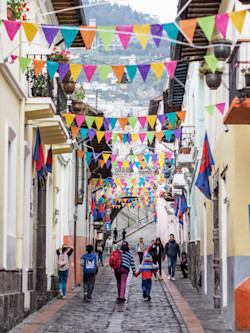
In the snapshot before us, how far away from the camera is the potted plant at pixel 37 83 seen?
16562 mm

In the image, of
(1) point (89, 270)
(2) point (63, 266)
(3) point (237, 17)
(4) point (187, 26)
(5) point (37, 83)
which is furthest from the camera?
(2) point (63, 266)

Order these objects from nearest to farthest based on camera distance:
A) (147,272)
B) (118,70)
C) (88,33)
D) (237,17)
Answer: (237,17) < (88,33) < (118,70) < (147,272)

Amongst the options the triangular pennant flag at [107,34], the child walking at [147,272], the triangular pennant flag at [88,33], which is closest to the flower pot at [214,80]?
the triangular pennant flag at [88,33]

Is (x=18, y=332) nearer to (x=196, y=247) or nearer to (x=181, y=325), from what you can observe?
(x=181, y=325)

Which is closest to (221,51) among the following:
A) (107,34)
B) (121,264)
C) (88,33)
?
(107,34)

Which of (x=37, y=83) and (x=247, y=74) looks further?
(x=37, y=83)

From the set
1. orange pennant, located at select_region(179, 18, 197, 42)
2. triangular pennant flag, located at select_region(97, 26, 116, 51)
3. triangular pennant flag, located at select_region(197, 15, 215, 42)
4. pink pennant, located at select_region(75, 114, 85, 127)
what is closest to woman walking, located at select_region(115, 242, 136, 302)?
pink pennant, located at select_region(75, 114, 85, 127)

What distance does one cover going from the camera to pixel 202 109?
23453 millimetres

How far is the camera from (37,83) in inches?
658

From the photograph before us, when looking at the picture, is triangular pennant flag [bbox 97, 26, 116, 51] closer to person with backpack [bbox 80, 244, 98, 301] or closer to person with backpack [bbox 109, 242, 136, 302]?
person with backpack [bbox 109, 242, 136, 302]

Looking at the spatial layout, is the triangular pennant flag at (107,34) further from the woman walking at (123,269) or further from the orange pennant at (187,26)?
the woman walking at (123,269)

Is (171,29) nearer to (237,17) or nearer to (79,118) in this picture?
(237,17)

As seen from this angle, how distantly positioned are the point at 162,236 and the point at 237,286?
2018 inches

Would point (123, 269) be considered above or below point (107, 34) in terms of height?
below
